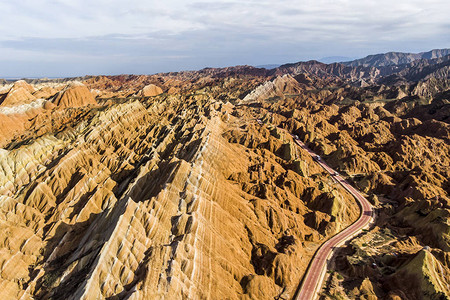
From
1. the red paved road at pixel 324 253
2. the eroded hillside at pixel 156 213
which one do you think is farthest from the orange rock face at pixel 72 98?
the red paved road at pixel 324 253

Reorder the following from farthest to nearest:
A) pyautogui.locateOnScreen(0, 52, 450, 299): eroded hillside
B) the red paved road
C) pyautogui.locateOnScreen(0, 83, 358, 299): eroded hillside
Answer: the red paved road
pyautogui.locateOnScreen(0, 52, 450, 299): eroded hillside
pyautogui.locateOnScreen(0, 83, 358, 299): eroded hillside

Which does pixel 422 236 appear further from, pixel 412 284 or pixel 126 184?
pixel 126 184

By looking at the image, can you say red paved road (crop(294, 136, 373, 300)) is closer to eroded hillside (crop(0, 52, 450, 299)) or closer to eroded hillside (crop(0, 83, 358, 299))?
eroded hillside (crop(0, 52, 450, 299))

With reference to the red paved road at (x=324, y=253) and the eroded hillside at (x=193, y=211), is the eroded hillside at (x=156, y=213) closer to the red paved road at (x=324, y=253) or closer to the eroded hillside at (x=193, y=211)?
the eroded hillside at (x=193, y=211)

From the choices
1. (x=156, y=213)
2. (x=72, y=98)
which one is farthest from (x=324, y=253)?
(x=72, y=98)

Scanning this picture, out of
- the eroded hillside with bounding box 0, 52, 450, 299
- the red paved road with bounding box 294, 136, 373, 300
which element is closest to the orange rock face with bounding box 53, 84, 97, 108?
the eroded hillside with bounding box 0, 52, 450, 299

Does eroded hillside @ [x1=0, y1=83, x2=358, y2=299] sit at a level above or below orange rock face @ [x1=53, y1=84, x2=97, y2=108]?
below

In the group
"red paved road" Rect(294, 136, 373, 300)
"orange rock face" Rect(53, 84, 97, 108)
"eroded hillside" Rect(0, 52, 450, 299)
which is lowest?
"red paved road" Rect(294, 136, 373, 300)

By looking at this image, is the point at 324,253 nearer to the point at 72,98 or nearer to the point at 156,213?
the point at 156,213

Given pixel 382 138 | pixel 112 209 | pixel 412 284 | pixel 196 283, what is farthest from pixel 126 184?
pixel 382 138

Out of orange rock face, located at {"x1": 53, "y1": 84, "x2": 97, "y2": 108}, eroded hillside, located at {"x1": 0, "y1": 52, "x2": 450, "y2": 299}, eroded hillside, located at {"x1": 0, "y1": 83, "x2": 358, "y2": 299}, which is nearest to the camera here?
eroded hillside, located at {"x1": 0, "y1": 83, "x2": 358, "y2": 299}
